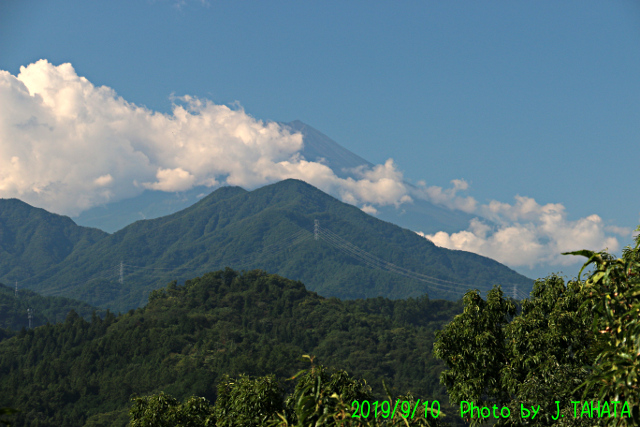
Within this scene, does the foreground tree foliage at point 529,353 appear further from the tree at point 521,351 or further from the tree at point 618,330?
the tree at point 618,330

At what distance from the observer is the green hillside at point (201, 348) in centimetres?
11131

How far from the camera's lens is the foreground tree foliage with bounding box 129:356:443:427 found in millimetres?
11750

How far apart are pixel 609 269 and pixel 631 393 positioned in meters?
2.43

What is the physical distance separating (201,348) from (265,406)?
121 meters

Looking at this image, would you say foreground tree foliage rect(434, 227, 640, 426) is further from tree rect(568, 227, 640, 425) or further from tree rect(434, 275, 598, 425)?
tree rect(568, 227, 640, 425)

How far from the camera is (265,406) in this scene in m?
19.3

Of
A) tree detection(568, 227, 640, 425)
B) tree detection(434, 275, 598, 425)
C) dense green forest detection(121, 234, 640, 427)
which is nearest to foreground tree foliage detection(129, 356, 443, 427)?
dense green forest detection(121, 234, 640, 427)

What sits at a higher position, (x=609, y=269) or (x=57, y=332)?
(x=609, y=269)

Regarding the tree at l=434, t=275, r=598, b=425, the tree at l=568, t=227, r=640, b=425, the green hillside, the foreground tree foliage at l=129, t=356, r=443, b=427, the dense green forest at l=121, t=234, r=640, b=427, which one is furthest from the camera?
the green hillside

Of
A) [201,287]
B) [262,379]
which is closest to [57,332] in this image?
[201,287]

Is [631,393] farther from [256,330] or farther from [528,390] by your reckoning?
[256,330]

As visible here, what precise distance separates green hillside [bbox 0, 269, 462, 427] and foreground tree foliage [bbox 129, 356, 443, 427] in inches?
3178

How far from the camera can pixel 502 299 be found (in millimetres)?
25125

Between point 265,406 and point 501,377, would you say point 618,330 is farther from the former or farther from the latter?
point 501,377
